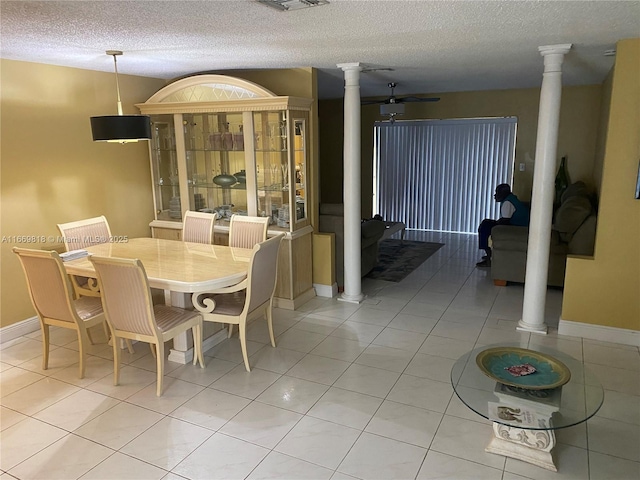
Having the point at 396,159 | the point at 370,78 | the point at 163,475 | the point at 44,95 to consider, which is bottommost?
the point at 163,475

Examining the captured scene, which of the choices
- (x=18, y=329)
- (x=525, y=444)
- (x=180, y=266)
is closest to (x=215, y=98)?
(x=180, y=266)

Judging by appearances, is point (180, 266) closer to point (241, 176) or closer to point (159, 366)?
point (159, 366)

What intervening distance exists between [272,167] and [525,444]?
10.7 feet

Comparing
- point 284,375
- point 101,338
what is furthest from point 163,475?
point 101,338

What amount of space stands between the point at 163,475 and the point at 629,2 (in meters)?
3.38

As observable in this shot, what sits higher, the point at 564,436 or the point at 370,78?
the point at 370,78

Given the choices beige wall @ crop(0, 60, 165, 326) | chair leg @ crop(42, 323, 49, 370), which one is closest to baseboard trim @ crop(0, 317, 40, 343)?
beige wall @ crop(0, 60, 165, 326)

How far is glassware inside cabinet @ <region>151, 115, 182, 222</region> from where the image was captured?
16.9 ft

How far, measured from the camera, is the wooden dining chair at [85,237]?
13.4ft

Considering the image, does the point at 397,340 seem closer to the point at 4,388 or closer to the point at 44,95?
the point at 4,388

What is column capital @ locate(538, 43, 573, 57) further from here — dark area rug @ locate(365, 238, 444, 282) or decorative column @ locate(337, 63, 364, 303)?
dark area rug @ locate(365, 238, 444, 282)

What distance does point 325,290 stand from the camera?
200 inches

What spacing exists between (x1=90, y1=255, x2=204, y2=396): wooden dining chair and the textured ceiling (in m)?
1.40

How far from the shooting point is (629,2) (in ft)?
7.84
